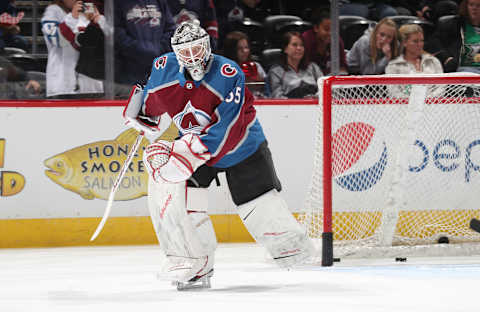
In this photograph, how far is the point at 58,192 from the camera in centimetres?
534

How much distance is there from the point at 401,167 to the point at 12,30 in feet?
8.25

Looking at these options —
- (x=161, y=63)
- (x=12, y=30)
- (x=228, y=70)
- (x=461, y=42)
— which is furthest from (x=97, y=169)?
(x=461, y=42)

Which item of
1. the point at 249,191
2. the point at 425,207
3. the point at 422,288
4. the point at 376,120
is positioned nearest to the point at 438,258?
the point at 425,207

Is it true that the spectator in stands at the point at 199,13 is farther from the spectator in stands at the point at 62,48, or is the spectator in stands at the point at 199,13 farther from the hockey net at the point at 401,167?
the hockey net at the point at 401,167

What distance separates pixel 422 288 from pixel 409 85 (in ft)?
4.87

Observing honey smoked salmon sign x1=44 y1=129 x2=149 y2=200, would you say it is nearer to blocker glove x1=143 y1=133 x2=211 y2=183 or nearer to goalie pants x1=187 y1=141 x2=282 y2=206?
goalie pants x1=187 y1=141 x2=282 y2=206

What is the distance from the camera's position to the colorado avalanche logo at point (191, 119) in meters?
3.33

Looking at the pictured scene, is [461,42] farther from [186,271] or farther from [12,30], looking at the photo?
[186,271]

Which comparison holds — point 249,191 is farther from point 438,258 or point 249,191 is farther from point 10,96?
point 10,96

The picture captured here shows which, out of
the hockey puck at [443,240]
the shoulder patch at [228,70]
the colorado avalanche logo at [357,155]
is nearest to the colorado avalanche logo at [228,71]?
the shoulder patch at [228,70]

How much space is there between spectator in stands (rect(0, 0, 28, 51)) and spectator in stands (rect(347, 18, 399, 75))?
6.77ft

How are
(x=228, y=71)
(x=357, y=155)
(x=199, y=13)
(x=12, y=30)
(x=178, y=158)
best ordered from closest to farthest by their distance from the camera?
(x=178, y=158)
(x=228, y=71)
(x=357, y=155)
(x=12, y=30)
(x=199, y=13)

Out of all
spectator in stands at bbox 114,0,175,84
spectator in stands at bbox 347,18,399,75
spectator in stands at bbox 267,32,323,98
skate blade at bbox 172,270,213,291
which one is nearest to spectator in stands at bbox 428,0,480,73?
spectator in stands at bbox 347,18,399,75

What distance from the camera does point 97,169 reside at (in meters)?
5.36
